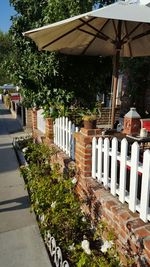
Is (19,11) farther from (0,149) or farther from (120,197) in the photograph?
(120,197)

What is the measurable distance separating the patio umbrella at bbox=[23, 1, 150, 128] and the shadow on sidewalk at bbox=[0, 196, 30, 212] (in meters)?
2.30

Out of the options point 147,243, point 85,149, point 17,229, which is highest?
point 85,149

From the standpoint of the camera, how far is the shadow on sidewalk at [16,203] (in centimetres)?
421

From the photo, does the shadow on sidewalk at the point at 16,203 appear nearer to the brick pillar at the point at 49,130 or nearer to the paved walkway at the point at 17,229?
the paved walkway at the point at 17,229

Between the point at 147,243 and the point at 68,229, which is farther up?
the point at 147,243

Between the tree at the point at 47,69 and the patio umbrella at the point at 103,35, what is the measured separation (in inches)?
17.8

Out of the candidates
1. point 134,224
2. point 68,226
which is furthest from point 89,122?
point 134,224

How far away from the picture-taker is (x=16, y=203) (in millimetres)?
4395

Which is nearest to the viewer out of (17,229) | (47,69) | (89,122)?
(89,122)

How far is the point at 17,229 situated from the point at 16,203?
821 millimetres

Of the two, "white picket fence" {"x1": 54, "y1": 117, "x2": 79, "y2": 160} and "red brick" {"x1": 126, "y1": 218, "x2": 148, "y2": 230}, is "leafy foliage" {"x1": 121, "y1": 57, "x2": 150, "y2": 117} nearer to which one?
"white picket fence" {"x1": 54, "y1": 117, "x2": 79, "y2": 160}

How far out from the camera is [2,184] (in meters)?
5.22

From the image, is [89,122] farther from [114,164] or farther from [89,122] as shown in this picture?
[114,164]

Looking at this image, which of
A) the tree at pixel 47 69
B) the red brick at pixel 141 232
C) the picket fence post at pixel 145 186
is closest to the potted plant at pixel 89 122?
the picket fence post at pixel 145 186
